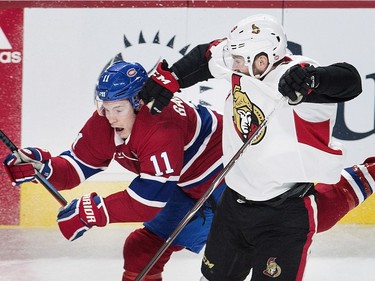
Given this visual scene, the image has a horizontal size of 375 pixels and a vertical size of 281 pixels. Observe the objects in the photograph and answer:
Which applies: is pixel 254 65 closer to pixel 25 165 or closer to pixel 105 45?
pixel 25 165

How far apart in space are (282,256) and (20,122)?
205cm

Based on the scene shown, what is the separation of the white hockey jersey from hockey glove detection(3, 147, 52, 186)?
2.57 feet

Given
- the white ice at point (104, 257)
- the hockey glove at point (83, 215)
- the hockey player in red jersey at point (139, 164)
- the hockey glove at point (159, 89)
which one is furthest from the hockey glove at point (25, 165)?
the white ice at point (104, 257)

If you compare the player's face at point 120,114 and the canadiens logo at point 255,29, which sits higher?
the canadiens logo at point 255,29

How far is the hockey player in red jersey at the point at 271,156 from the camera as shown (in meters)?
3.08

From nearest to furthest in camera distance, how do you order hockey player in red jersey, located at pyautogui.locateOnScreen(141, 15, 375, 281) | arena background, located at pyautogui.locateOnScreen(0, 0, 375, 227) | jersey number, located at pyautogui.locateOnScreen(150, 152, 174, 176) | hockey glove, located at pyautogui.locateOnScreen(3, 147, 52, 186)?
hockey player in red jersey, located at pyautogui.locateOnScreen(141, 15, 375, 281) → jersey number, located at pyautogui.locateOnScreen(150, 152, 174, 176) → hockey glove, located at pyautogui.locateOnScreen(3, 147, 52, 186) → arena background, located at pyautogui.locateOnScreen(0, 0, 375, 227)

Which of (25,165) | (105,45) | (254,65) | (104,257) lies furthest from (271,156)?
(105,45)

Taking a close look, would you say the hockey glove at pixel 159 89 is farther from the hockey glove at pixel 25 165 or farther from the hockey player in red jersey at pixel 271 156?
the hockey glove at pixel 25 165

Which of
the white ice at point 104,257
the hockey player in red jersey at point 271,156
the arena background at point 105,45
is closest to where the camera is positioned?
the hockey player in red jersey at point 271,156

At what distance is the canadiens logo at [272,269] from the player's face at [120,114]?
0.66 m

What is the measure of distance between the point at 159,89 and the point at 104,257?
1.32m

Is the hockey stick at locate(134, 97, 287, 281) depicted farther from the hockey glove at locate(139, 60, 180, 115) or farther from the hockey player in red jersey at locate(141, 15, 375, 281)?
the hockey glove at locate(139, 60, 180, 115)

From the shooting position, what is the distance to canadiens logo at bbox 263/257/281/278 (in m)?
3.13

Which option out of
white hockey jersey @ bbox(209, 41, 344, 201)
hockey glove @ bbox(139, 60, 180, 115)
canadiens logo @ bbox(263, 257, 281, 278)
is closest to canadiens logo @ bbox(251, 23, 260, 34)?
white hockey jersey @ bbox(209, 41, 344, 201)
